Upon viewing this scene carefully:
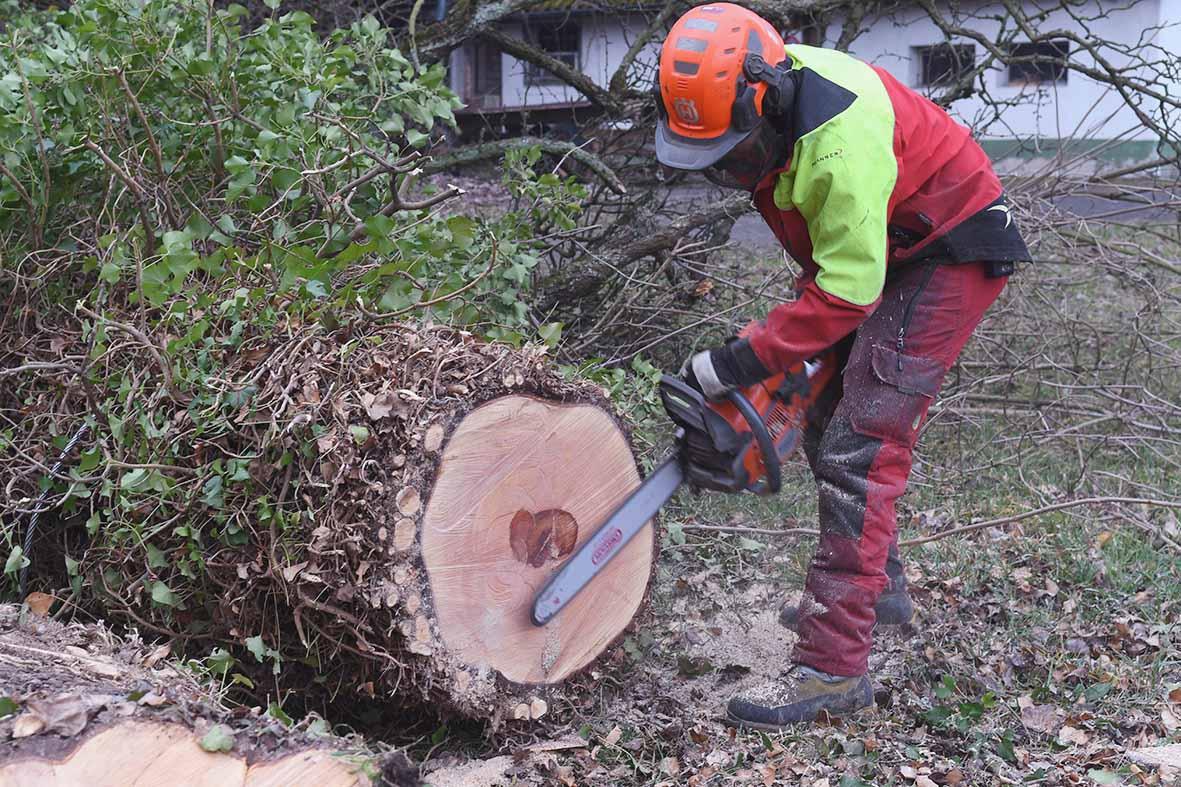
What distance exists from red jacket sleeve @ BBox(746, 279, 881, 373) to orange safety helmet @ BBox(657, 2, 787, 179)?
43 centimetres

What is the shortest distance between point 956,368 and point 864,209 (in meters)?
2.92

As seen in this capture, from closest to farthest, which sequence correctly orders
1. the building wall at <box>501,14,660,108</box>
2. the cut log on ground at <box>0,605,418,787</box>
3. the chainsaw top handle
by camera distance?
the cut log on ground at <box>0,605,418,787</box> < the chainsaw top handle < the building wall at <box>501,14,660,108</box>

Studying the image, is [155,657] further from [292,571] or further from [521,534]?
[521,534]

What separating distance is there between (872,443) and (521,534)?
1029mm

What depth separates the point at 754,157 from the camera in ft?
9.36

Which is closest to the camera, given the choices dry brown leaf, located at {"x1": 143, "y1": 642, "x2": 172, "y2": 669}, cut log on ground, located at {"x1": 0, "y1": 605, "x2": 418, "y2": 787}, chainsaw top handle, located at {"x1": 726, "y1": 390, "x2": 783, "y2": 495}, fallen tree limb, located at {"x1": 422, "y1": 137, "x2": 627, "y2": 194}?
cut log on ground, located at {"x1": 0, "y1": 605, "x2": 418, "y2": 787}

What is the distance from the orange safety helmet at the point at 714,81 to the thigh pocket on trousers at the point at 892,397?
0.70 m

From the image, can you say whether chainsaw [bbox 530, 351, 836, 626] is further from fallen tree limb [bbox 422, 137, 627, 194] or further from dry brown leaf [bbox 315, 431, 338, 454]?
fallen tree limb [bbox 422, 137, 627, 194]

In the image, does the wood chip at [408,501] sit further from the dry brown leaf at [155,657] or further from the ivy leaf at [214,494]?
the dry brown leaf at [155,657]

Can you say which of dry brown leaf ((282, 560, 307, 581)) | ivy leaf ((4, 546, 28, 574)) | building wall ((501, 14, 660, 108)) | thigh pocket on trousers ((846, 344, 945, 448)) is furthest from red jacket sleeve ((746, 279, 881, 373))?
building wall ((501, 14, 660, 108))

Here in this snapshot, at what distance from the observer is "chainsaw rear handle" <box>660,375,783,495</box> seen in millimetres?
2723

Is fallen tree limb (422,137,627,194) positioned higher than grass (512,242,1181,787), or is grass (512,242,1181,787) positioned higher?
fallen tree limb (422,137,627,194)

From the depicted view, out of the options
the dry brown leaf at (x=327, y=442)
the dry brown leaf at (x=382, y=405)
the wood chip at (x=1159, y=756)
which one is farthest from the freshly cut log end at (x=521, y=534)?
the wood chip at (x=1159, y=756)

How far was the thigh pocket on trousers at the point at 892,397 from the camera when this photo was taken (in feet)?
9.95
